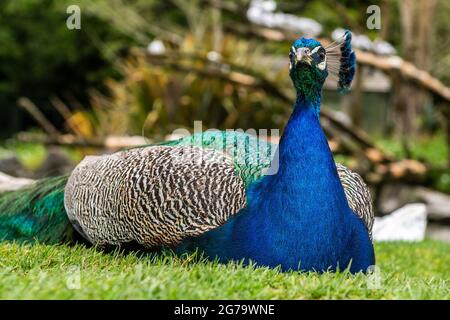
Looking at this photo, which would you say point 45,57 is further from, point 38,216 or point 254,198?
point 254,198

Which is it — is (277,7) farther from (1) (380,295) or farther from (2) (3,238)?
(1) (380,295)

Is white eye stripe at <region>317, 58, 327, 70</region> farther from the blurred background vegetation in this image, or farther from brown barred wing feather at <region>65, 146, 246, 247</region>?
the blurred background vegetation

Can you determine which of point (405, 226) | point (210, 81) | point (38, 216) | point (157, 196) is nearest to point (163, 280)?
point (157, 196)

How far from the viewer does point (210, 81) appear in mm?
9711

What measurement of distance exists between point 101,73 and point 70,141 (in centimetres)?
897

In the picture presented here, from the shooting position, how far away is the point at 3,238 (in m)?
3.71

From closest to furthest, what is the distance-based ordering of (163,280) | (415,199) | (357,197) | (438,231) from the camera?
(163,280)
(357,197)
(438,231)
(415,199)

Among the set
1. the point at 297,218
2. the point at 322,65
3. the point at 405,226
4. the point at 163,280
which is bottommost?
the point at 405,226

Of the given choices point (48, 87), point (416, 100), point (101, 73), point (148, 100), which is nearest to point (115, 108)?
point (148, 100)

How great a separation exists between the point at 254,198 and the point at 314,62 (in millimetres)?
593

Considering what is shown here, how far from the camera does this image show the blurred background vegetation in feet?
26.0

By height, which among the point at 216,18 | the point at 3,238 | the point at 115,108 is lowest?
the point at 3,238

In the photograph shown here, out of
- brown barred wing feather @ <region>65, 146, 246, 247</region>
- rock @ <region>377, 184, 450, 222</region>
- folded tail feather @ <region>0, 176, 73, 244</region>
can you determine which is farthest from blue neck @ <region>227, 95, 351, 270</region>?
rock @ <region>377, 184, 450, 222</region>

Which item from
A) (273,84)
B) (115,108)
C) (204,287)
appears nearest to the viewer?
(204,287)
